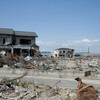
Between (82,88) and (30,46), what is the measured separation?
28342 millimetres

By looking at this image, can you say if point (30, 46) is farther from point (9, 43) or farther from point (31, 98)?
point (31, 98)

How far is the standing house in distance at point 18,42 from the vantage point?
1394 inches

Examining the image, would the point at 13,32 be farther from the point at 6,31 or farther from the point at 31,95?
the point at 31,95

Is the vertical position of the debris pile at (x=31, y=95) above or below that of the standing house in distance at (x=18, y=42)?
below

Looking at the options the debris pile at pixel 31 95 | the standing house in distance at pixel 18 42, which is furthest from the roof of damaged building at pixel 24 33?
the debris pile at pixel 31 95

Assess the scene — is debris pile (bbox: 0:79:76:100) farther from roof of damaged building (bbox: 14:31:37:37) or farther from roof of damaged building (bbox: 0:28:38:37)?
roof of damaged building (bbox: 14:31:37:37)

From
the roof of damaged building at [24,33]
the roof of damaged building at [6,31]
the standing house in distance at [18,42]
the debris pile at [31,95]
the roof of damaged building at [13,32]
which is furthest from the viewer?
the roof of damaged building at [24,33]

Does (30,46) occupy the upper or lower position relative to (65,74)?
upper

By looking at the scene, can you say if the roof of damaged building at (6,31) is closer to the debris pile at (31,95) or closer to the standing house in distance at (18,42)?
the standing house in distance at (18,42)

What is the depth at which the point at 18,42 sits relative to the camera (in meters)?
37.3

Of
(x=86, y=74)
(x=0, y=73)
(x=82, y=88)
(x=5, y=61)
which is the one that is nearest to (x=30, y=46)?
(x=5, y=61)

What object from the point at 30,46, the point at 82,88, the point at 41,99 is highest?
the point at 30,46

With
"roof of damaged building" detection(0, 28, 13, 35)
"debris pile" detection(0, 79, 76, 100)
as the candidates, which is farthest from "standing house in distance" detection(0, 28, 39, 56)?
"debris pile" detection(0, 79, 76, 100)

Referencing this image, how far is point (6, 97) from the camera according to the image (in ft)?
32.6
